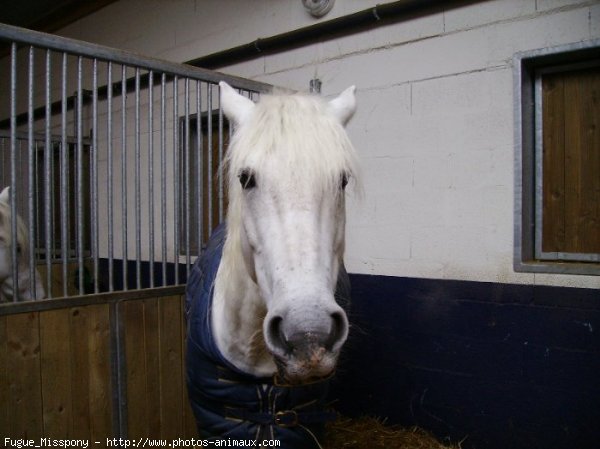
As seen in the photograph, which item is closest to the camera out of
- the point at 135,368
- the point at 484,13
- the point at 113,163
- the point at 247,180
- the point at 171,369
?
the point at 247,180

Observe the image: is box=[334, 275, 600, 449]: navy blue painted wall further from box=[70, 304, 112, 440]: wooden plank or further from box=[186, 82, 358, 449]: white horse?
box=[70, 304, 112, 440]: wooden plank

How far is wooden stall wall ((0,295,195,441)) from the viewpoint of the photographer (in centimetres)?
190

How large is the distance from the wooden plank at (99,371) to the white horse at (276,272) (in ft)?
1.76

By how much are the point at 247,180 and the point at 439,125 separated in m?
1.88

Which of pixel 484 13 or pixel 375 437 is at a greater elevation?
pixel 484 13

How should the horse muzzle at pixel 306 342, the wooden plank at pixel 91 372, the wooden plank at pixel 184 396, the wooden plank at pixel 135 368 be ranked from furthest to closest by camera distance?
the wooden plank at pixel 184 396, the wooden plank at pixel 135 368, the wooden plank at pixel 91 372, the horse muzzle at pixel 306 342

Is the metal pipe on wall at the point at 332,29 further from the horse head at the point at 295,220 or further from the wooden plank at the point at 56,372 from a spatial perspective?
the wooden plank at the point at 56,372

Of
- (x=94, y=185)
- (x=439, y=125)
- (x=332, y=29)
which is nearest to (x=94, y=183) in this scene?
(x=94, y=185)

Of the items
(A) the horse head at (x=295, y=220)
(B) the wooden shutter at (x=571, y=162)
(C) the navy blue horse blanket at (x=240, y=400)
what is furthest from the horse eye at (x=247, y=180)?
(B) the wooden shutter at (x=571, y=162)

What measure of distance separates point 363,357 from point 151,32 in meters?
3.92

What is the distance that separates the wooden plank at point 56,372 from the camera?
1974 millimetres

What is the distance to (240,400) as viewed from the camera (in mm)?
1648

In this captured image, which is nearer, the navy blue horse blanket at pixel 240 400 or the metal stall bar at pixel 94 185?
the navy blue horse blanket at pixel 240 400

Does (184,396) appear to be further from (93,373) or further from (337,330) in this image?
(337,330)
